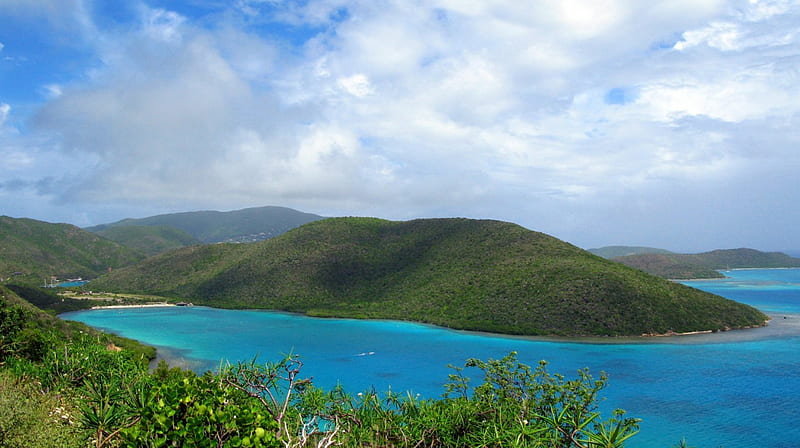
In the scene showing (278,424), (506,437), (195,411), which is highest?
(195,411)

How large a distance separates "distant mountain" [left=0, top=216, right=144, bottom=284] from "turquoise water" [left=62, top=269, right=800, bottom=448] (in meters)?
56.5

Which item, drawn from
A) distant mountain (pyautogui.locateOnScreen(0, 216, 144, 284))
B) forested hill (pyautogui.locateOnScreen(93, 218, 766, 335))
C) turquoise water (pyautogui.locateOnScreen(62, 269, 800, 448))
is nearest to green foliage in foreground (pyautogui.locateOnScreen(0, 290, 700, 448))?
turquoise water (pyautogui.locateOnScreen(62, 269, 800, 448))

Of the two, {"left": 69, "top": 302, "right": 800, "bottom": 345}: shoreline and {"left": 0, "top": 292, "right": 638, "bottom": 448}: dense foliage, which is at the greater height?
{"left": 0, "top": 292, "right": 638, "bottom": 448}: dense foliage

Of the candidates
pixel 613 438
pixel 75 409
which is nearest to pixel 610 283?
pixel 613 438

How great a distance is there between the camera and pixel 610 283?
202 feet

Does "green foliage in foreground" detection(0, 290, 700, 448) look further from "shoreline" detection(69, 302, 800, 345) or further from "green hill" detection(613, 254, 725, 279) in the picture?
"green hill" detection(613, 254, 725, 279)

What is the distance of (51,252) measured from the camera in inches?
5310

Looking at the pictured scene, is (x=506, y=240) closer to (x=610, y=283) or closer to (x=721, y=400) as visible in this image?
(x=610, y=283)

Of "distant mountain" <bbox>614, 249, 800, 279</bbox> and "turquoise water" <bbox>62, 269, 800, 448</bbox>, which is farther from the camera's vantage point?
"distant mountain" <bbox>614, 249, 800, 279</bbox>

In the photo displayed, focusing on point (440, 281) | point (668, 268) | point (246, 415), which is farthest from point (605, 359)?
point (668, 268)

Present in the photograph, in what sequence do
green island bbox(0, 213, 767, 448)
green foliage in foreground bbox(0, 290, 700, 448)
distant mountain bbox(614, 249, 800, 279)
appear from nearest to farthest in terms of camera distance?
green foliage in foreground bbox(0, 290, 700, 448)
green island bbox(0, 213, 767, 448)
distant mountain bbox(614, 249, 800, 279)

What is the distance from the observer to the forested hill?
60.3m

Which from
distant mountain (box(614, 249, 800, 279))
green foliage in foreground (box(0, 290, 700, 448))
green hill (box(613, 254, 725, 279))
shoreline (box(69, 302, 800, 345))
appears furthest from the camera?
distant mountain (box(614, 249, 800, 279))

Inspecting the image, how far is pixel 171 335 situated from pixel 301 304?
25.3 m
